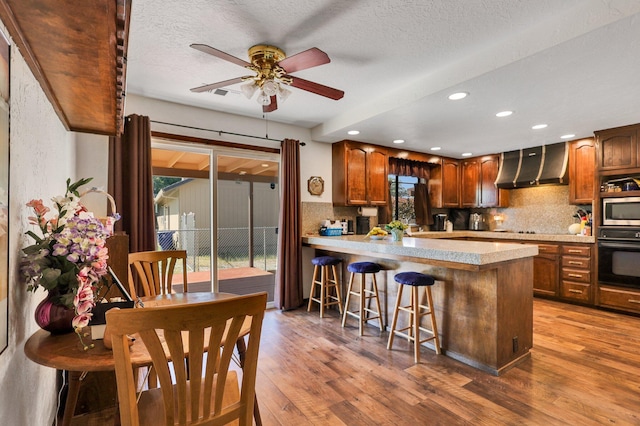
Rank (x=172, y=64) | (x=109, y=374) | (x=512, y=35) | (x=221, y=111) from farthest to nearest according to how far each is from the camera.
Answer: (x=221, y=111)
(x=172, y=64)
(x=512, y=35)
(x=109, y=374)

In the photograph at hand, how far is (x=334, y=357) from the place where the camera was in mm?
2826

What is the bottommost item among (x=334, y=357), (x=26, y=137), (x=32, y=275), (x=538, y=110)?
(x=334, y=357)

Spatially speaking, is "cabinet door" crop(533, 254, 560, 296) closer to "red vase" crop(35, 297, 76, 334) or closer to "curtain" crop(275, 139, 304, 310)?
"curtain" crop(275, 139, 304, 310)

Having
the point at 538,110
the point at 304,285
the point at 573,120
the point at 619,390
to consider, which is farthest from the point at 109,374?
the point at 573,120

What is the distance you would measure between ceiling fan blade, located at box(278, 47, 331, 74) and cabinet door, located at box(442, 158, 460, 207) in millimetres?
4377

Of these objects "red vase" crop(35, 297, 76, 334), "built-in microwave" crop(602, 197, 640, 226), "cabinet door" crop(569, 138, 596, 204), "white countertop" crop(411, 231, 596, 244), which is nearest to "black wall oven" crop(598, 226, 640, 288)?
"built-in microwave" crop(602, 197, 640, 226)

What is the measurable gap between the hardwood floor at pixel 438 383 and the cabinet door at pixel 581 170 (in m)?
1.91

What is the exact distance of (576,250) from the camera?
4.38 m

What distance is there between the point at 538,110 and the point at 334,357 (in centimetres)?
322

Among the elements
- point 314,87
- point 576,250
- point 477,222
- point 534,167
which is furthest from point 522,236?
point 314,87

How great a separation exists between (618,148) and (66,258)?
18.2ft

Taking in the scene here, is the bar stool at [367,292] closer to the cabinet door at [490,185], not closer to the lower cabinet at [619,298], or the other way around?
the lower cabinet at [619,298]

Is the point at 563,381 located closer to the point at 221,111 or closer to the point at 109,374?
the point at 109,374

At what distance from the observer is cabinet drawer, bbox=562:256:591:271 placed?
169 inches
